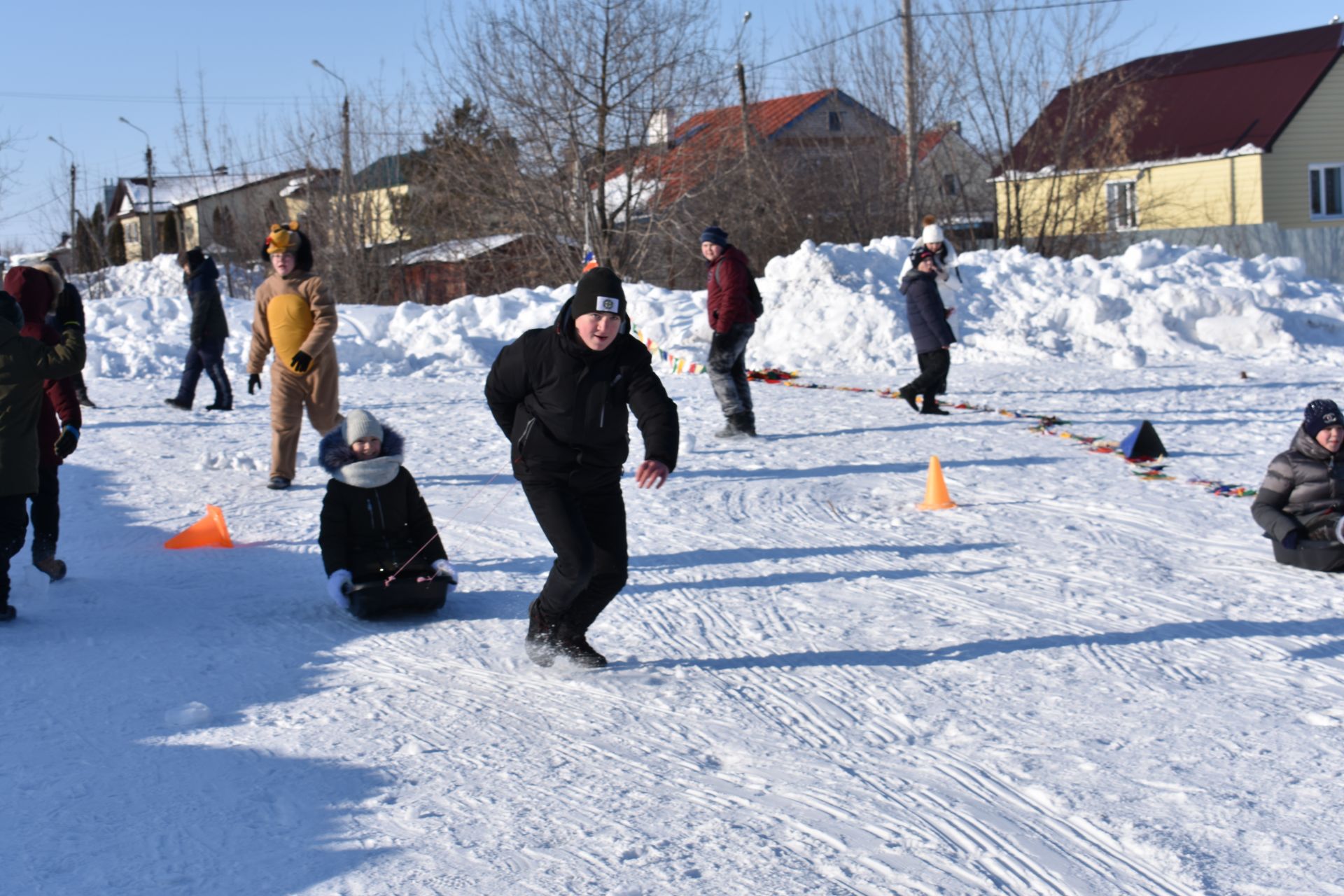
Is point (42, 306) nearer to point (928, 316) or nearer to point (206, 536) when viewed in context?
point (206, 536)

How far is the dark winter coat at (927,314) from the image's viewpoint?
1114 cm

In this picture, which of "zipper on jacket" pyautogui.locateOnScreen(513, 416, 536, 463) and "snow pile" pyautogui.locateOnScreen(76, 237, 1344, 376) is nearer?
"zipper on jacket" pyautogui.locateOnScreen(513, 416, 536, 463)

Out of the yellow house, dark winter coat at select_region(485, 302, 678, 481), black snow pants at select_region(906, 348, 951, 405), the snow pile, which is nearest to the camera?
dark winter coat at select_region(485, 302, 678, 481)

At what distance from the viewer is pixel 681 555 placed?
709cm

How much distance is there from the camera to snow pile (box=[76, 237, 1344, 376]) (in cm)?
1688

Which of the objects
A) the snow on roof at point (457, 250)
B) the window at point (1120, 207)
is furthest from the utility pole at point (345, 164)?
the window at point (1120, 207)

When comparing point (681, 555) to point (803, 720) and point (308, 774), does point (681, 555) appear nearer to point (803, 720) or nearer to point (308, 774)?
point (803, 720)

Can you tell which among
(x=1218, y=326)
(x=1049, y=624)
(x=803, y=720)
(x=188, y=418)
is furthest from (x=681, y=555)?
(x=1218, y=326)

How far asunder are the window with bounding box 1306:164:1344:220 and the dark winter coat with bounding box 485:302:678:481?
34.8m

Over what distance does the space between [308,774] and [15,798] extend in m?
0.86

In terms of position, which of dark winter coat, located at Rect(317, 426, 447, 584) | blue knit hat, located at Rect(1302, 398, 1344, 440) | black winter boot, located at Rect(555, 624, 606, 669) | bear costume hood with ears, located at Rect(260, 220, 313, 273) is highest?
bear costume hood with ears, located at Rect(260, 220, 313, 273)

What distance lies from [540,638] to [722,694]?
79cm

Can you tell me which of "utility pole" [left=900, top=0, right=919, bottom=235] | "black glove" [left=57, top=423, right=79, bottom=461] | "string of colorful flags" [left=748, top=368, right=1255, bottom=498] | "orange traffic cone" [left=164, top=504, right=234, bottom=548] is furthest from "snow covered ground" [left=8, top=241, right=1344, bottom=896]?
"utility pole" [left=900, top=0, right=919, bottom=235]

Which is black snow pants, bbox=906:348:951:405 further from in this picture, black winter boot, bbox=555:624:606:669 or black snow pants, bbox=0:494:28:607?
black snow pants, bbox=0:494:28:607
